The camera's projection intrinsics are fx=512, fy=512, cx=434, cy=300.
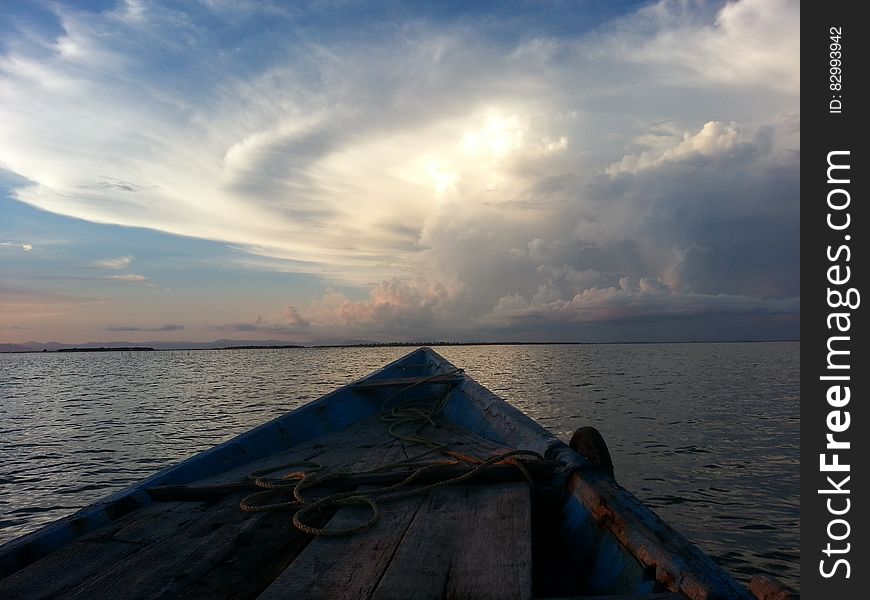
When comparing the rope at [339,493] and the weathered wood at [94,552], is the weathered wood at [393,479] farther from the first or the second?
the weathered wood at [94,552]

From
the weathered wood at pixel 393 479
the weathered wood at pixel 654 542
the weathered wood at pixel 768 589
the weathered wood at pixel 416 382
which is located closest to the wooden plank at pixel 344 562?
the weathered wood at pixel 393 479

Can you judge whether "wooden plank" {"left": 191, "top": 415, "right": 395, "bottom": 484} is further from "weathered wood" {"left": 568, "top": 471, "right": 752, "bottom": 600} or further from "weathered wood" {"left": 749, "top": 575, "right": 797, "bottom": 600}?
"weathered wood" {"left": 749, "top": 575, "right": 797, "bottom": 600}

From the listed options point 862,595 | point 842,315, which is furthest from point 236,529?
point 842,315

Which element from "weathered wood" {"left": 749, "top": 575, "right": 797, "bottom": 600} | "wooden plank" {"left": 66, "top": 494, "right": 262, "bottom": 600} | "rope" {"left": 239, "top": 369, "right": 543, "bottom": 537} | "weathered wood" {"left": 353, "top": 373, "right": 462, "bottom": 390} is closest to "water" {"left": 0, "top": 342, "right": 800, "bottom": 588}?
"weathered wood" {"left": 353, "top": 373, "right": 462, "bottom": 390}

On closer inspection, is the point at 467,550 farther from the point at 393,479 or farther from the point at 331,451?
the point at 331,451

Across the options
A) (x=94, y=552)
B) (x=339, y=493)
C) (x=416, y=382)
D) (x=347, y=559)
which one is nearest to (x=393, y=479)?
(x=339, y=493)

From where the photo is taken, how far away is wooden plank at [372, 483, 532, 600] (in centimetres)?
Answer: 208

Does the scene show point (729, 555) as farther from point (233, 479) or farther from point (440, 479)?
point (233, 479)

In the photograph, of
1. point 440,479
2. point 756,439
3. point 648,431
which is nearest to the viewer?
point 440,479

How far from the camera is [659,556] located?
215cm

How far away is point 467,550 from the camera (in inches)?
95.5

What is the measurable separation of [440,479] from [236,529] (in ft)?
4.24

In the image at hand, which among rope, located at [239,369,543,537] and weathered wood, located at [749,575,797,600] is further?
rope, located at [239,369,543,537]

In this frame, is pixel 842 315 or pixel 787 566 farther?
pixel 787 566
